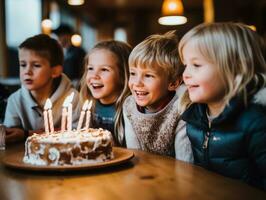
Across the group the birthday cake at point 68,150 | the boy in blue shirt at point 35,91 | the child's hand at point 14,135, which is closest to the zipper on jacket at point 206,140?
the birthday cake at point 68,150

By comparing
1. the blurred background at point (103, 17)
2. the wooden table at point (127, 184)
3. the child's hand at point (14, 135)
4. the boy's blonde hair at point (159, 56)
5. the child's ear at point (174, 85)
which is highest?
the blurred background at point (103, 17)

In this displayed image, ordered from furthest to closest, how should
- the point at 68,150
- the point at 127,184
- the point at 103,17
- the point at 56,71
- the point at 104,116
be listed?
1. the point at 103,17
2. the point at 56,71
3. the point at 104,116
4. the point at 68,150
5. the point at 127,184

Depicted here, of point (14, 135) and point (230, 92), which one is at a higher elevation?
point (230, 92)

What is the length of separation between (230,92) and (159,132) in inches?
22.4

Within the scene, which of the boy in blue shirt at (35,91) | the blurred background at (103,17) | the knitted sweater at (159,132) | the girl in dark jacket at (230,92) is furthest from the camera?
the blurred background at (103,17)

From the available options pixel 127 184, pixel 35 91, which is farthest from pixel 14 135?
pixel 127 184

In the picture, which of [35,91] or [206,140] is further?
[35,91]

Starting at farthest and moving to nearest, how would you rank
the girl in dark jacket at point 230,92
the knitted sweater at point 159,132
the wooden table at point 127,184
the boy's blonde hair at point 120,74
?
1. the boy's blonde hair at point 120,74
2. the knitted sweater at point 159,132
3. the girl in dark jacket at point 230,92
4. the wooden table at point 127,184

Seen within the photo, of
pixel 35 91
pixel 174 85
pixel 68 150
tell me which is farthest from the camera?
pixel 35 91

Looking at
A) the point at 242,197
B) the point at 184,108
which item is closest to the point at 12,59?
the point at 184,108

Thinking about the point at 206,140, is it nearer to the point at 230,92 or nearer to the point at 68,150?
the point at 230,92

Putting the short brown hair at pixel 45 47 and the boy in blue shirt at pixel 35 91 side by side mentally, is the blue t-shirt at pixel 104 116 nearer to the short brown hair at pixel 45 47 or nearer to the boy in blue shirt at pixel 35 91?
the boy in blue shirt at pixel 35 91

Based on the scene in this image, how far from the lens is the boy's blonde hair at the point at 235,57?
175 cm

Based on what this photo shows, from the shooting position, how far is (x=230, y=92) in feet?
5.70
